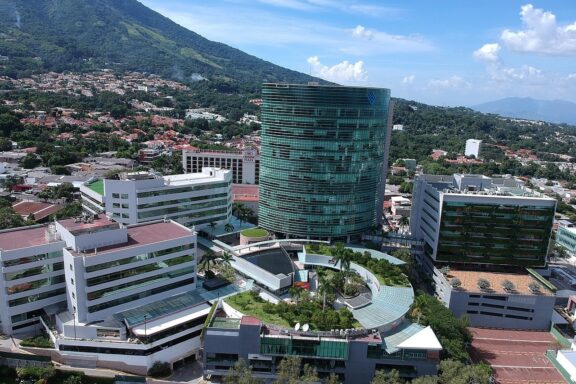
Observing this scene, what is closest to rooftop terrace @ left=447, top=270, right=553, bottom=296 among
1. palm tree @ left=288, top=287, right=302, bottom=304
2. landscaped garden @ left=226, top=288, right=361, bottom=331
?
landscaped garden @ left=226, top=288, right=361, bottom=331

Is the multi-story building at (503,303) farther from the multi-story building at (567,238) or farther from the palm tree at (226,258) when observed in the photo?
the multi-story building at (567,238)

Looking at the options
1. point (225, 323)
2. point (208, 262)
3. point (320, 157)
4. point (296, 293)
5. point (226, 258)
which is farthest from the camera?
point (320, 157)

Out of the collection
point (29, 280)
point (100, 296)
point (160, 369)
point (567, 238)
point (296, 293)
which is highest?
point (29, 280)

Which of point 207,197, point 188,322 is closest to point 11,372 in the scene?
point 188,322

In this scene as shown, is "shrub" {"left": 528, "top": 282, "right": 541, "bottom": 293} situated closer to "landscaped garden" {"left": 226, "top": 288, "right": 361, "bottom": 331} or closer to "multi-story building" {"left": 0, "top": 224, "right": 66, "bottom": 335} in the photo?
"landscaped garden" {"left": 226, "top": 288, "right": 361, "bottom": 331}

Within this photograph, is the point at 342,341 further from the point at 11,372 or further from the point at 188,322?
the point at 11,372

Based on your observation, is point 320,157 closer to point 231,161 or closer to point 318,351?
point 318,351

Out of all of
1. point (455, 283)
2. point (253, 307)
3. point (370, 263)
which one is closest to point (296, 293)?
point (253, 307)
